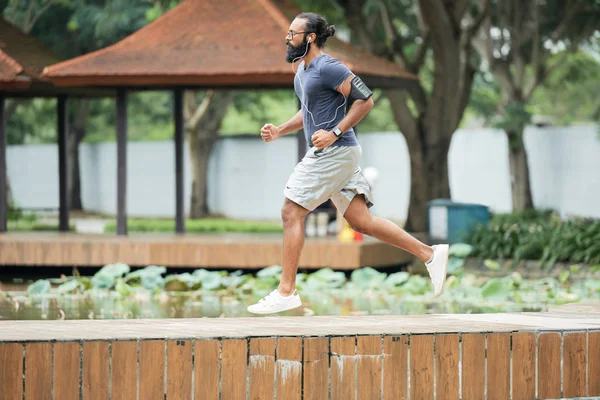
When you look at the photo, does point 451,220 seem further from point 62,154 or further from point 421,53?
point 62,154

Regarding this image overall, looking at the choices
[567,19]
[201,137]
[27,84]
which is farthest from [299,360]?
[201,137]

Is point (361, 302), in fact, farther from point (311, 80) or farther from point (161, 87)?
point (161, 87)

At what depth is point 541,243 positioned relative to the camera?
16.5 m

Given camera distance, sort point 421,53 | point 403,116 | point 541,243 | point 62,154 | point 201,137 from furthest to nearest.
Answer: point 201,137 → point 421,53 → point 403,116 → point 62,154 → point 541,243

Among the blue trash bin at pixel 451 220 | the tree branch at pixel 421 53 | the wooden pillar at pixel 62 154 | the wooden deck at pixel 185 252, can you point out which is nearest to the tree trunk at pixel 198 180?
the tree branch at pixel 421 53

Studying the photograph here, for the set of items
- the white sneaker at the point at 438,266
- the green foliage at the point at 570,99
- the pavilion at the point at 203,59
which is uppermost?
the green foliage at the point at 570,99

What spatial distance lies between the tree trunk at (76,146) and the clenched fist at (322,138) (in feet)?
84.2

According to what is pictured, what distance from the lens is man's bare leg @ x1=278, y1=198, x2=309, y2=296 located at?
697 centimetres

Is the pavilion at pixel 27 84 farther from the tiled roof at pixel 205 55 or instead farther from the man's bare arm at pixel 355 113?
the man's bare arm at pixel 355 113

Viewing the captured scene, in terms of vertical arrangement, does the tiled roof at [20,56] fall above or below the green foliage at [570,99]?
below

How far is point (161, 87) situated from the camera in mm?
16594

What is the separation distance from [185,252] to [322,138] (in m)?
8.23

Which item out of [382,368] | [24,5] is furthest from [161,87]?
[382,368]

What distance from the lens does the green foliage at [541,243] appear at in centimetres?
1566
